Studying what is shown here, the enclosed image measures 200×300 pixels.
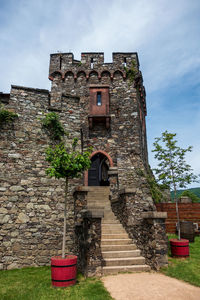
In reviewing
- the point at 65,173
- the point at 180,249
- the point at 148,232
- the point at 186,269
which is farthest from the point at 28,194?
the point at 180,249

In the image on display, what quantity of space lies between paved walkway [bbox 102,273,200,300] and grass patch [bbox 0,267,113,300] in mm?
270

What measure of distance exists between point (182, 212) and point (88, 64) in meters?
11.7

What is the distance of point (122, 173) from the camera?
452 inches

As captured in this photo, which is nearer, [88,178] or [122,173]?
[122,173]

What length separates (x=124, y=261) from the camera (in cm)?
533

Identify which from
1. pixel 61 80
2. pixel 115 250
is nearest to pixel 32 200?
pixel 115 250

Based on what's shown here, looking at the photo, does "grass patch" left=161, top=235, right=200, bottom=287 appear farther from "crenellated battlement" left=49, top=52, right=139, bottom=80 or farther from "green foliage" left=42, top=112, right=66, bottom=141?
"crenellated battlement" left=49, top=52, right=139, bottom=80

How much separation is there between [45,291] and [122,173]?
26.5ft

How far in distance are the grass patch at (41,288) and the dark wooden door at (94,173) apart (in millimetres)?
7621

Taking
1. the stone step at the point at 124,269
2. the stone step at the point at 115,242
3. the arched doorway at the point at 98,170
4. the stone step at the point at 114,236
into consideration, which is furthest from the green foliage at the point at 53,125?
the arched doorway at the point at 98,170

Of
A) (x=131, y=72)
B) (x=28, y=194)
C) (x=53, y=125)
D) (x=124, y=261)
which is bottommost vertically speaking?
(x=124, y=261)

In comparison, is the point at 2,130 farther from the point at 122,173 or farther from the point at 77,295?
the point at 122,173

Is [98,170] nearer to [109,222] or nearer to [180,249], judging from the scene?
[109,222]

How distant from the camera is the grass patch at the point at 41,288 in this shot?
3.66m
